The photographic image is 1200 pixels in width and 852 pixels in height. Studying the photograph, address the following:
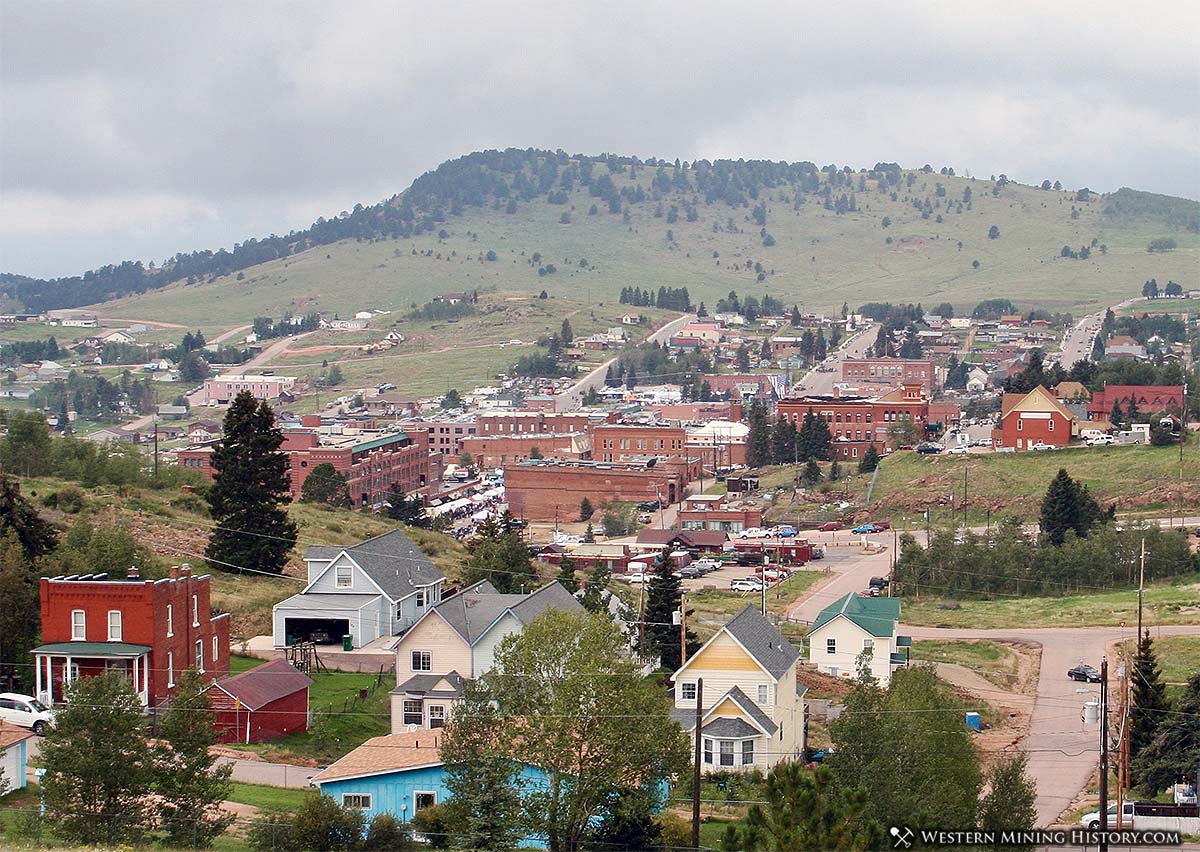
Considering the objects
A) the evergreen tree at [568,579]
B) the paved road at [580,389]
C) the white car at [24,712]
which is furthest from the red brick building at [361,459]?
the white car at [24,712]

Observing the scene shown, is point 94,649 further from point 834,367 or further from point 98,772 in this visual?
point 834,367

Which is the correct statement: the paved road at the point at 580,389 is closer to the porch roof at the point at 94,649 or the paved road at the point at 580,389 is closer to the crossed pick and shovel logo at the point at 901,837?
the porch roof at the point at 94,649

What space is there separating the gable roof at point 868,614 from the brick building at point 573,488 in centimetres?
5671

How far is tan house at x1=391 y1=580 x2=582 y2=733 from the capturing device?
3356 cm

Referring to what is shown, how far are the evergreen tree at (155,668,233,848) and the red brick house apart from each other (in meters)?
69.7

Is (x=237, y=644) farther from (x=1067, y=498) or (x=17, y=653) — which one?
(x=1067, y=498)

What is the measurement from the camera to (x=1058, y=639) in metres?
49.8

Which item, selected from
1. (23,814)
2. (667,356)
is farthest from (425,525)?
(667,356)

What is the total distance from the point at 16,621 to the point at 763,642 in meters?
14.9

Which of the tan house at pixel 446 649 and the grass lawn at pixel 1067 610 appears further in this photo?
the grass lawn at pixel 1067 610

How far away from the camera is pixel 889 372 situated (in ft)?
513

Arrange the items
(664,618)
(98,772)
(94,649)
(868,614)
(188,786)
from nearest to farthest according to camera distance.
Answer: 1. (98,772)
2. (188,786)
3. (94,649)
4. (664,618)
5. (868,614)

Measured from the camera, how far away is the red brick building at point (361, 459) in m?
99.9

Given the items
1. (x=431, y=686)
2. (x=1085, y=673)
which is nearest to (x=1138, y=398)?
(x=1085, y=673)
